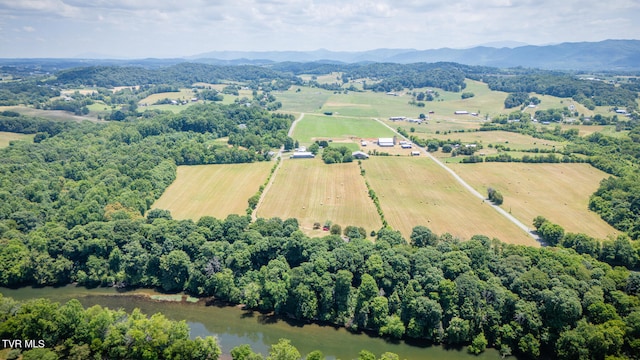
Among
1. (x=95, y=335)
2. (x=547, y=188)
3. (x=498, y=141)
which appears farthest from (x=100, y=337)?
(x=498, y=141)

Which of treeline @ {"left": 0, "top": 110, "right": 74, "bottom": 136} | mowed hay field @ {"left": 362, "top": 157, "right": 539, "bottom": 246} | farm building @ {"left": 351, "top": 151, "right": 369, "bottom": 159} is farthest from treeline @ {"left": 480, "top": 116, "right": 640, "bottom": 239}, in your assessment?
treeline @ {"left": 0, "top": 110, "right": 74, "bottom": 136}

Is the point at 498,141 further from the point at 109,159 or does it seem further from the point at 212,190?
the point at 109,159

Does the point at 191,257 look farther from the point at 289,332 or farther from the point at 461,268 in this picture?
the point at 461,268

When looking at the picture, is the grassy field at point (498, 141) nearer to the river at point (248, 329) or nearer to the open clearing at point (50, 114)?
the river at point (248, 329)

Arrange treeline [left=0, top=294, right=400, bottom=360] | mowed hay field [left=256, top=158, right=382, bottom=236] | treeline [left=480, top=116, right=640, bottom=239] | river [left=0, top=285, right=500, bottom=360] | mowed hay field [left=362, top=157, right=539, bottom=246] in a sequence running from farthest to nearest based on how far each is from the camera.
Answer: mowed hay field [left=256, top=158, right=382, bottom=236], treeline [left=480, top=116, right=640, bottom=239], mowed hay field [left=362, top=157, right=539, bottom=246], river [left=0, top=285, right=500, bottom=360], treeline [left=0, top=294, right=400, bottom=360]

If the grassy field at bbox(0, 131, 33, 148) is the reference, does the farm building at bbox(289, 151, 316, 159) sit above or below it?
below

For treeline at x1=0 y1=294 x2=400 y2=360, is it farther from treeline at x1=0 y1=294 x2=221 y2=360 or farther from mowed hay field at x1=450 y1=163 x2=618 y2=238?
mowed hay field at x1=450 y1=163 x2=618 y2=238

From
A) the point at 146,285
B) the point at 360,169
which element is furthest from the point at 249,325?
the point at 360,169
